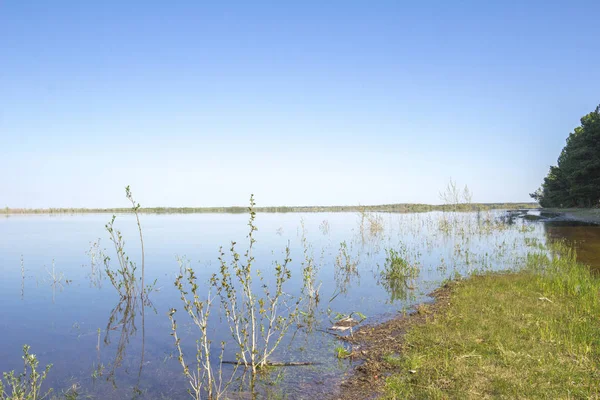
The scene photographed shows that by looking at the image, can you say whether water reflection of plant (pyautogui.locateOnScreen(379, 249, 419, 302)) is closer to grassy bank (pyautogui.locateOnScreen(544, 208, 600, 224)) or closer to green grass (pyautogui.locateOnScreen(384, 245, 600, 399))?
green grass (pyautogui.locateOnScreen(384, 245, 600, 399))

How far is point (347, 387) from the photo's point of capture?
589 centimetres

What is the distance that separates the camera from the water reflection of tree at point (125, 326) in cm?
709

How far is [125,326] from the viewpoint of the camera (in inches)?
387

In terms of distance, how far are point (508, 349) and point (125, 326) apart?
8.38 m

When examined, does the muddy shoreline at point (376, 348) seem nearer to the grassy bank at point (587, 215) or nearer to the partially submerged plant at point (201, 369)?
the partially submerged plant at point (201, 369)

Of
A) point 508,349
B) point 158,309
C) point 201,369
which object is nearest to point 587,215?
point 508,349

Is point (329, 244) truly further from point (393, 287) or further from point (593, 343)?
point (593, 343)

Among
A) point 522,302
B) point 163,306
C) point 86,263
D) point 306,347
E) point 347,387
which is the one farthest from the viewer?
point 86,263

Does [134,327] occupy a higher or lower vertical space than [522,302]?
lower

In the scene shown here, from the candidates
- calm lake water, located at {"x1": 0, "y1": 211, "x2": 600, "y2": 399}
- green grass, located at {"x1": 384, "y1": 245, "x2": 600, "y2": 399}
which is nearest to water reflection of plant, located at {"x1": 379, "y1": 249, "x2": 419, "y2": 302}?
calm lake water, located at {"x1": 0, "y1": 211, "x2": 600, "y2": 399}

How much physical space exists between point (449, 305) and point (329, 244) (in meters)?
15.5

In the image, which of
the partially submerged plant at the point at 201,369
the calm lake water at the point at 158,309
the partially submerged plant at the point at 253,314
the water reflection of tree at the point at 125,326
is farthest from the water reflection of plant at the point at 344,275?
the partially submerged plant at the point at 201,369

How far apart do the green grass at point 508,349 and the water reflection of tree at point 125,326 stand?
175 inches

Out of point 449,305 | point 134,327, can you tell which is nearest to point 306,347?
point 449,305
